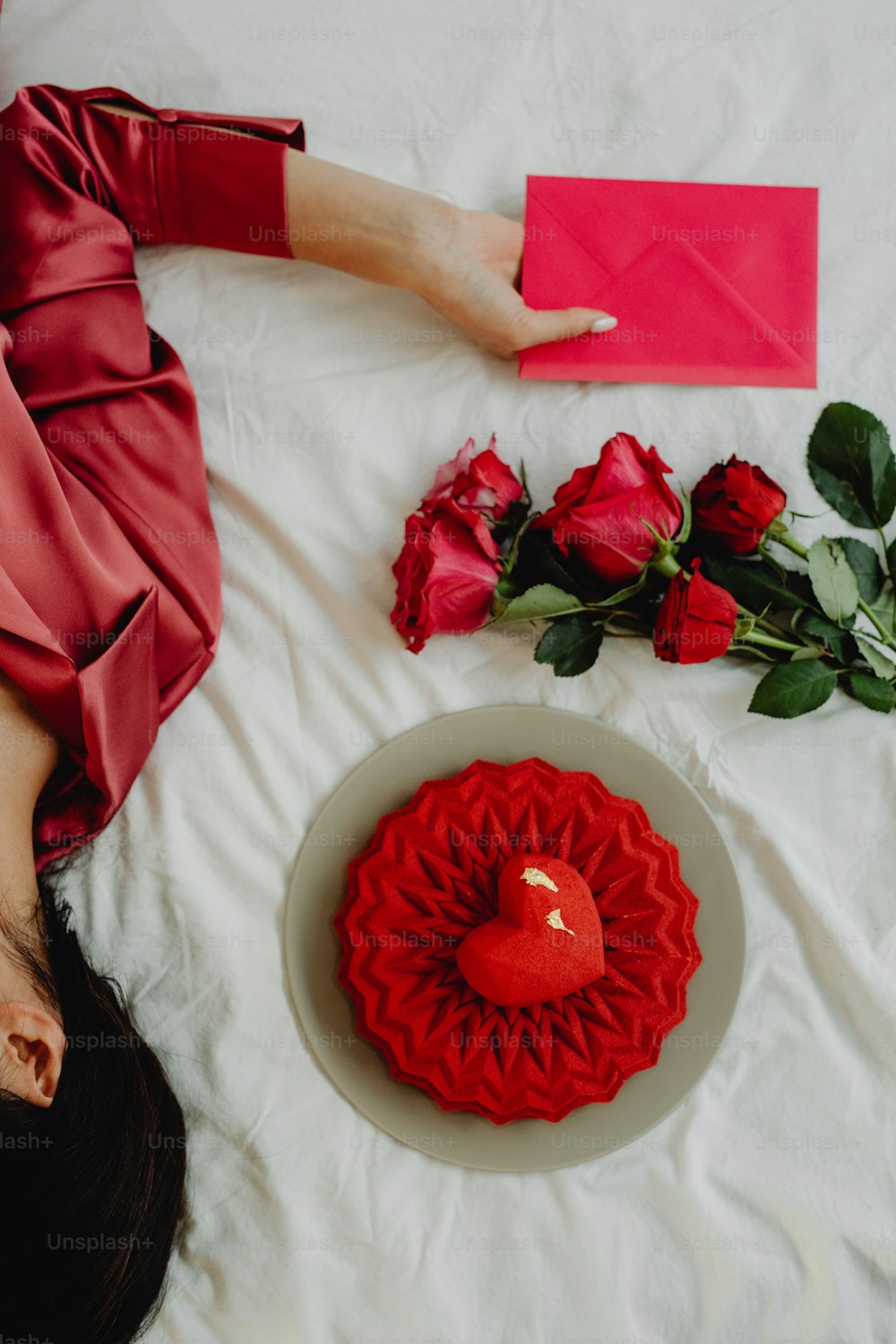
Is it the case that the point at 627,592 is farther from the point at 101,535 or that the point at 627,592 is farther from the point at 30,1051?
the point at 30,1051

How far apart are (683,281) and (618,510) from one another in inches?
10.7

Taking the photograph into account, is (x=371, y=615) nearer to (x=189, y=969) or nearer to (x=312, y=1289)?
(x=189, y=969)

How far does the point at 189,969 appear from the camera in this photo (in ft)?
2.61

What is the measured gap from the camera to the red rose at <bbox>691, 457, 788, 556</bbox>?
73 centimetres

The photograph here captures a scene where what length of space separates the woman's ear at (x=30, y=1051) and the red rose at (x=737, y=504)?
590 mm

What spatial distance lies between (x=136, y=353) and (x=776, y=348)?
0.54 m

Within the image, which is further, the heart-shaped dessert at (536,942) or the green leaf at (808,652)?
the green leaf at (808,652)

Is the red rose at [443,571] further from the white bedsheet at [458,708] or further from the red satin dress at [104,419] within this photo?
the red satin dress at [104,419]

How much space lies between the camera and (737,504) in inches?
28.7

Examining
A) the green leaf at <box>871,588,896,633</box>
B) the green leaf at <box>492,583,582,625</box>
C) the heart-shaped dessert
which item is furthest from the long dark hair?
the green leaf at <box>871,588,896,633</box>

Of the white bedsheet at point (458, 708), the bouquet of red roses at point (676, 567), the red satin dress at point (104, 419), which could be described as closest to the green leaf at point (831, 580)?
the bouquet of red roses at point (676, 567)

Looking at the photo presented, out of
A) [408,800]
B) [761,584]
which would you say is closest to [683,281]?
[761,584]

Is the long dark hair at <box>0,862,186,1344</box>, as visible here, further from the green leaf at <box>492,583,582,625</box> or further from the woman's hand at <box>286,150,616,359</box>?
the woman's hand at <box>286,150,616,359</box>

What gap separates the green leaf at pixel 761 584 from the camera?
769 mm
